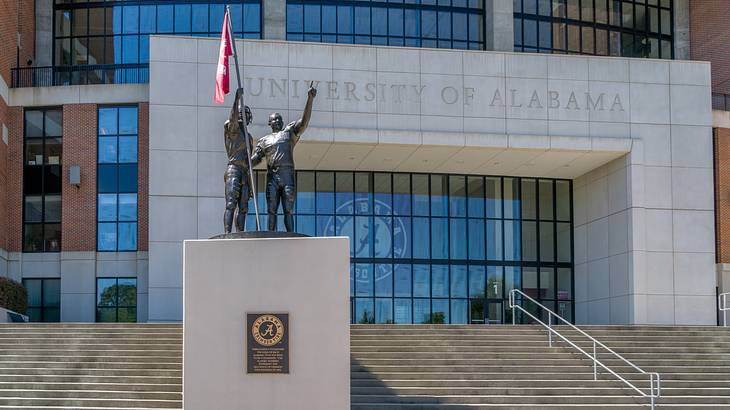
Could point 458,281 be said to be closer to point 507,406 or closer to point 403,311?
point 403,311

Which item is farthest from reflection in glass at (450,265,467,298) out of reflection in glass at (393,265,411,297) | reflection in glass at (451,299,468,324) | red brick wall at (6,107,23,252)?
red brick wall at (6,107,23,252)

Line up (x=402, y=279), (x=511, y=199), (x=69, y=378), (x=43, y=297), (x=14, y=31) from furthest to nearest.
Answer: (x=14, y=31)
(x=511, y=199)
(x=402, y=279)
(x=43, y=297)
(x=69, y=378)

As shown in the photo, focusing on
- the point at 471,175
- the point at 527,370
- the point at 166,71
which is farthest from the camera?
the point at 471,175

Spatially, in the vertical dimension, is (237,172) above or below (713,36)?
below

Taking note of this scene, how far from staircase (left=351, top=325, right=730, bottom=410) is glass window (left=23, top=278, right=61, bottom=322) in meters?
13.7

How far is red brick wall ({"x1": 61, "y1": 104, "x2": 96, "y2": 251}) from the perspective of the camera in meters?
32.2

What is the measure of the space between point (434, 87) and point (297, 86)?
4.27m

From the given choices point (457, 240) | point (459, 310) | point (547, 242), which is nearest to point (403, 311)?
point (459, 310)

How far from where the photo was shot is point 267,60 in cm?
2962

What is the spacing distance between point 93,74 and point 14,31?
3.36m

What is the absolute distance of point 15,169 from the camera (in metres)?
33.0

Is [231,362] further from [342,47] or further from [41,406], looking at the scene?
[342,47]

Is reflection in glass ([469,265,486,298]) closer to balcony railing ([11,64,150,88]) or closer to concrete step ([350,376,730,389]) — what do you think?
concrete step ([350,376,730,389])

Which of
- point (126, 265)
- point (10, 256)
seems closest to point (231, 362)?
point (126, 265)
